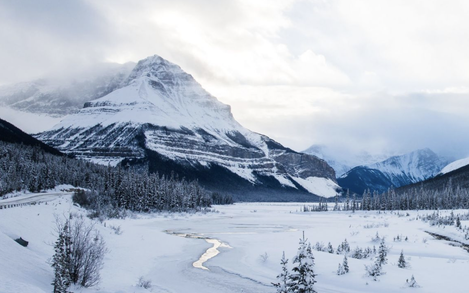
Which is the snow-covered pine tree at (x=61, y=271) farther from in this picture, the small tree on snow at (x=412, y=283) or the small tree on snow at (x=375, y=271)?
the small tree on snow at (x=412, y=283)

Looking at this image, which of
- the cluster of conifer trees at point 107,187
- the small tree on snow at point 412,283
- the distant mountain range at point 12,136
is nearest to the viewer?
the small tree on snow at point 412,283

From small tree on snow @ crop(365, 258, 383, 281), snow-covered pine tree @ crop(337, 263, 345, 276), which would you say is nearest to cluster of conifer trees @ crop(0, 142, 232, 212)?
snow-covered pine tree @ crop(337, 263, 345, 276)

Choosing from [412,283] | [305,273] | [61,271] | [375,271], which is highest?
[305,273]

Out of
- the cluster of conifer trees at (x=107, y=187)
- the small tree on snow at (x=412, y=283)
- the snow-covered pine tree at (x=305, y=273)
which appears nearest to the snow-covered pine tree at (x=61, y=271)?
the snow-covered pine tree at (x=305, y=273)

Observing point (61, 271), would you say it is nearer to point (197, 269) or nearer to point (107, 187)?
point (197, 269)

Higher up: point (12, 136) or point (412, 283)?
point (12, 136)

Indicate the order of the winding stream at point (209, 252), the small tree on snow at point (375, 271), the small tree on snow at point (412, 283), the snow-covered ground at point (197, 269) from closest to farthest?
the snow-covered ground at point (197, 269) → the small tree on snow at point (412, 283) → the small tree on snow at point (375, 271) → the winding stream at point (209, 252)

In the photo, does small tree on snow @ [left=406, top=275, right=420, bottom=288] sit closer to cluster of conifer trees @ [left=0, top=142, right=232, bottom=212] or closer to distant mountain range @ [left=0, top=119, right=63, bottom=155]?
cluster of conifer trees @ [left=0, top=142, right=232, bottom=212]

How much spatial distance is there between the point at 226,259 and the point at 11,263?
657 inches

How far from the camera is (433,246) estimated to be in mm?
34219

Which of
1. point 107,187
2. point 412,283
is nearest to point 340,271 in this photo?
point 412,283

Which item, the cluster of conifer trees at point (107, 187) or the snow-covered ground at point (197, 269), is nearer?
the snow-covered ground at point (197, 269)

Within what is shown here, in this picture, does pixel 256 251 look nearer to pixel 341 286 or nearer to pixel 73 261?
pixel 341 286

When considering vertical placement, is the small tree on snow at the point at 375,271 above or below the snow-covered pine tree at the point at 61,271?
below
